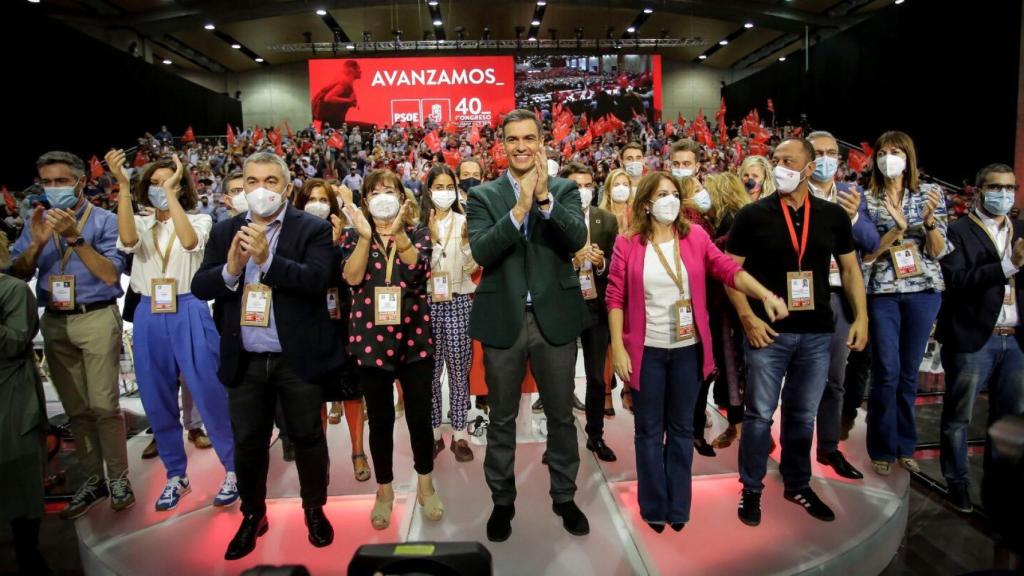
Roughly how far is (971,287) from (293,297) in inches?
118

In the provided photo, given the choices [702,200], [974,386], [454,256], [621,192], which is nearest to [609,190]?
[621,192]

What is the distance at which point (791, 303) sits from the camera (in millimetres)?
2217

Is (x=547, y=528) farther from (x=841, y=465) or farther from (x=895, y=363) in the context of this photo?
(x=895, y=363)

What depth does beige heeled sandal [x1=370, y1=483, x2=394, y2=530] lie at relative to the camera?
2.35 meters

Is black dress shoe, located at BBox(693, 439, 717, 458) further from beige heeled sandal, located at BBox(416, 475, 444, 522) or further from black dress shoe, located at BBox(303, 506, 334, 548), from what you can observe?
black dress shoe, located at BBox(303, 506, 334, 548)

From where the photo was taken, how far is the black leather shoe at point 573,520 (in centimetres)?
224

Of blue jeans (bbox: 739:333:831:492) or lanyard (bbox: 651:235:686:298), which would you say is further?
blue jeans (bbox: 739:333:831:492)

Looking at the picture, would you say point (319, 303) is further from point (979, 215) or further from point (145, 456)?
point (979, 215)

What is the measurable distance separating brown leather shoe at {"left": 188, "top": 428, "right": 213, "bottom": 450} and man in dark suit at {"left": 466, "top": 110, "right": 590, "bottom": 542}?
2122mm

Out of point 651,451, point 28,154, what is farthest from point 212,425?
point 28,154

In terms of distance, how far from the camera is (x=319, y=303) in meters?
2.16

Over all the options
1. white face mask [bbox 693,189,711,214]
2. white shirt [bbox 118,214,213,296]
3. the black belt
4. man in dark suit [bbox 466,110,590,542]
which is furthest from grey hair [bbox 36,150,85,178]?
white face mask [bbox 693,189,711,214]

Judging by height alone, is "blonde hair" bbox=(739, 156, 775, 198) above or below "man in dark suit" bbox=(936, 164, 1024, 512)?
above

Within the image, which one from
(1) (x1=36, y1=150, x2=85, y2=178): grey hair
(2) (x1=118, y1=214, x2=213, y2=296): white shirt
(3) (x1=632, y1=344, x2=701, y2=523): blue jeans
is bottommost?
(3) (x1=632, y1=344, x2=701, y2=523): blue jeans
